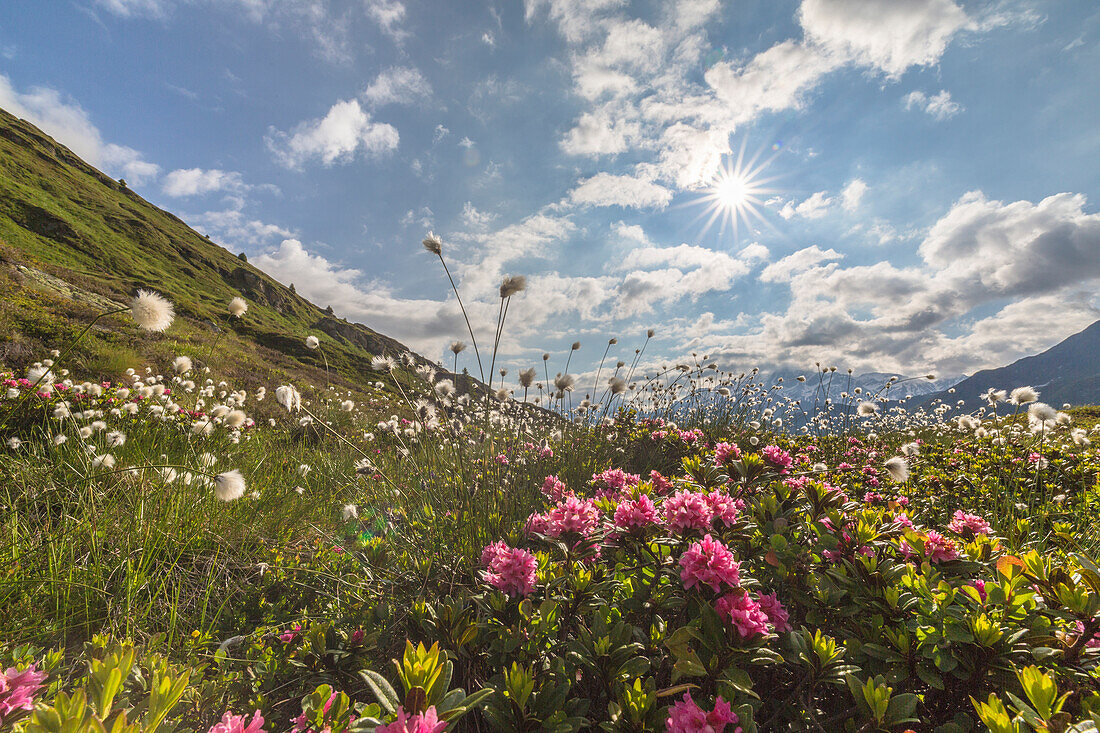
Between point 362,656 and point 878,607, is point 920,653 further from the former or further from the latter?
point 362,656

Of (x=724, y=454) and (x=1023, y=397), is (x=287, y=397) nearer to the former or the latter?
(x=724, y=454)

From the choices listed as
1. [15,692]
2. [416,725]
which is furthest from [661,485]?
[15,692]

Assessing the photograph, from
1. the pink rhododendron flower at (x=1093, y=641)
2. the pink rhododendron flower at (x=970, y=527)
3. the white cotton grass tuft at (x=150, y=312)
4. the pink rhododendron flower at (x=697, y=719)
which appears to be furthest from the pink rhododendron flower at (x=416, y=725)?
the white cotton grass tuft at (x=150, y=312)

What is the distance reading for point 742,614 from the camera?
59.1 inches

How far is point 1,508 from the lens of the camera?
Answer: 11.2 feet

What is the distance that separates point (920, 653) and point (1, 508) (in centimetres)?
622

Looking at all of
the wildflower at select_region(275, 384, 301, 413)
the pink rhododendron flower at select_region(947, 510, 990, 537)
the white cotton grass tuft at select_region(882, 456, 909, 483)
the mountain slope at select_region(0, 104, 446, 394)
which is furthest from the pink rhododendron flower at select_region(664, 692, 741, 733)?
the mountain slope at select_region(0, 104, 446, 394)

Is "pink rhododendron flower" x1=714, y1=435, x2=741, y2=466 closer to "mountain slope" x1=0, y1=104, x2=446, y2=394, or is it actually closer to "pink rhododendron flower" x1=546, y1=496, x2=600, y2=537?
"pink rhododendron flower" x1=546, y1=496, x2=600, y2=537

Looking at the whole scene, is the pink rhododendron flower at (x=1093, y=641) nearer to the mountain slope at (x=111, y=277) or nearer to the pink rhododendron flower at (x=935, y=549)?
the pink rhododendron flower at (x=935, y=549)

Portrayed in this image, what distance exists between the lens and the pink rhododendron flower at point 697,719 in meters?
1.14

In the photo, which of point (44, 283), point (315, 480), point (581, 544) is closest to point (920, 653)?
point (581, 544)

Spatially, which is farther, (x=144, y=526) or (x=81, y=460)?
(x=81, y=460)

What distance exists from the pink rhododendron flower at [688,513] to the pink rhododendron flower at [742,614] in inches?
14.0

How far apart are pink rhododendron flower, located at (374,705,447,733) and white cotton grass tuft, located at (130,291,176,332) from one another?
2.81 metres
